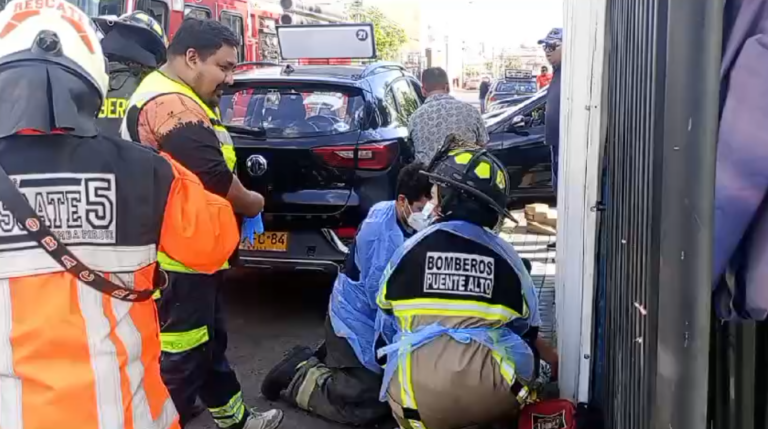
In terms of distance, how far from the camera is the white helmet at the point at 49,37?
182 centimetres

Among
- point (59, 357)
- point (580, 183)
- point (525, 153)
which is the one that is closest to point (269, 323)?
point (580, 183)

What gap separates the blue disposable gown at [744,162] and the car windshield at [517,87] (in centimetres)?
2018

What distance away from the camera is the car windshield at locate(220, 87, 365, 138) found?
539 centimetres

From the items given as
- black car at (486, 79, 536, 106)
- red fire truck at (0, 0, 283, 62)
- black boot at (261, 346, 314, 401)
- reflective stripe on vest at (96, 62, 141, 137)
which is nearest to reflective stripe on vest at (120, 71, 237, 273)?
black boot at (261, 346, 314, 401)

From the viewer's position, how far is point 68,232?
5.89 feet

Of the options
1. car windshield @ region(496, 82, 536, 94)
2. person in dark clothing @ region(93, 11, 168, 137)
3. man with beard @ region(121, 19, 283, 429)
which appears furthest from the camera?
car windshield @ region(496, 82, 536, 94)

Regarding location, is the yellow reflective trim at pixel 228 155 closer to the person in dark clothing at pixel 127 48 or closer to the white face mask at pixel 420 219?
the white face mask at pixel 420 219

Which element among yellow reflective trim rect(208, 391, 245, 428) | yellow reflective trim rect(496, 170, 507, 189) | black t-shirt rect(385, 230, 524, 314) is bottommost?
yellow reflective trim rect(208, 391, 245, 428)

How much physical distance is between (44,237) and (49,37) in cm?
45

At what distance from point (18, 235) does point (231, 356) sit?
10.9 ft

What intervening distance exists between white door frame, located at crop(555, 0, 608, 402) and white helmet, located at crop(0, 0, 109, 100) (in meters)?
1.79

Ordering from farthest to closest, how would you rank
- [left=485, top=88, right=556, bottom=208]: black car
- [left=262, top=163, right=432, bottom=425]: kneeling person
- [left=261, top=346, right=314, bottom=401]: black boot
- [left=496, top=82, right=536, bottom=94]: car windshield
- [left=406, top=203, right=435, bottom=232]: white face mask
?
[left=496, top=82, right=536, bottom=94]: car windshield, [left=485, top=88, right=556, bottom=208]: black car, [left=261, top=346, right=314, bottom=401]: black boot, [left=262, top=163, right=432, bottom=425]: kneeling person, [left=406, top=203, right=435, bottom=232]: white face mask

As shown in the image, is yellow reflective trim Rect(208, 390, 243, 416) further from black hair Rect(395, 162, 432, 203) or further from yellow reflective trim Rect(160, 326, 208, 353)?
black hair Rect(395, 162, 432, 203)

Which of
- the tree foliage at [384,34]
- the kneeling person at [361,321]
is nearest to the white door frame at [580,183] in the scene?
the kneeling person at [361,321]
